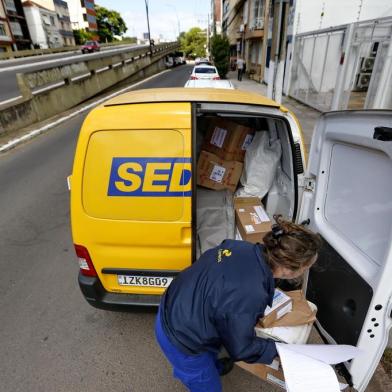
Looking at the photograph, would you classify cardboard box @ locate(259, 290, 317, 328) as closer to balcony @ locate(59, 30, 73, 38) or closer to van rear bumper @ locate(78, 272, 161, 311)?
van rear bumper @ locate(78, 272, 161, 311)

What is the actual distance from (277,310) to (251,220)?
1.08m

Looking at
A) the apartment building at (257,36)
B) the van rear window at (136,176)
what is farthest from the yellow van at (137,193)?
the apartment building at (257,36)

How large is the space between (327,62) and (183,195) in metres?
11.9

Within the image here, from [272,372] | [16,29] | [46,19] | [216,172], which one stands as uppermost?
[46,19]

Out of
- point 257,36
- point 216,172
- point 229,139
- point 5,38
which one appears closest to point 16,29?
point 5,38

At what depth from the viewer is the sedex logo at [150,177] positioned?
193 centimetres

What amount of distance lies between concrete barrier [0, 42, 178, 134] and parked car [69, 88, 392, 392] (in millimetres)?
8574

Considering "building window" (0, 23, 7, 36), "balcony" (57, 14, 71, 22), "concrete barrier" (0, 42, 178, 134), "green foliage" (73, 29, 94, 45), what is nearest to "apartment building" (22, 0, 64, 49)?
"balcony" (57, 14, 71, 22)

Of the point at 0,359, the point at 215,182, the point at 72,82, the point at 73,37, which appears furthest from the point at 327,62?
the point at 73,37

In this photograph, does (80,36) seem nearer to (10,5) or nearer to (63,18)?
(63,18)

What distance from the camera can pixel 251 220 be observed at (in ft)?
9.12

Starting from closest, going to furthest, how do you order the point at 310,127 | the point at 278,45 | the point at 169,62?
the point at 278,45
the point at 310,127
the point at 169,62

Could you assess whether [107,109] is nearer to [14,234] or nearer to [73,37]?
[14,234]

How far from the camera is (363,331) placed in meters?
1.40
